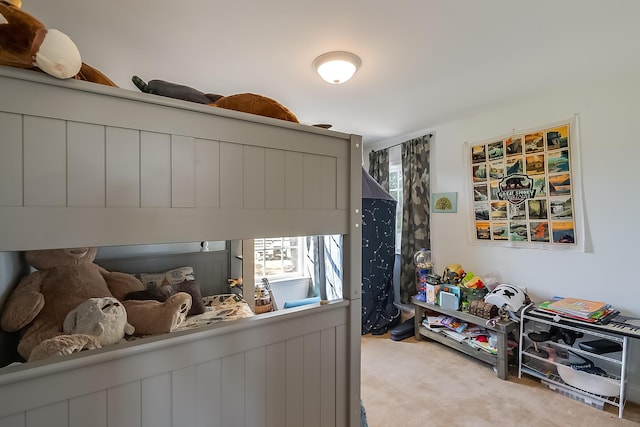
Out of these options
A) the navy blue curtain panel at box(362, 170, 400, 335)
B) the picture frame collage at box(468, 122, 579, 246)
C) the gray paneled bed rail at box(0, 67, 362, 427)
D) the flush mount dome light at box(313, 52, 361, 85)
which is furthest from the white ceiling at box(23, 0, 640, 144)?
the navy blue curtain panel at box(362, 170, 400, 335)

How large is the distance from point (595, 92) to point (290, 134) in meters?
2.69

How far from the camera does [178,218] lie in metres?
0.72

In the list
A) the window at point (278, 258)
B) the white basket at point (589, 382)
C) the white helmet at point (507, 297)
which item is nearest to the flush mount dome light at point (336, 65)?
the white helmet at point (507, 297)

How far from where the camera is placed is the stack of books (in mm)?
1978

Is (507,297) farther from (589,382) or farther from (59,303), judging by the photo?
(59,303)

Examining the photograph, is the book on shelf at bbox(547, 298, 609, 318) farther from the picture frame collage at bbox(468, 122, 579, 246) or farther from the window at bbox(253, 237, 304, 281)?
the window at bbox(253, 237, 304, 281)

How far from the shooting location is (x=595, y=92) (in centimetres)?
223

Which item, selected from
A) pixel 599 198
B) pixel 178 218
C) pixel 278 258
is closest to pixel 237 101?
pixel 178 218

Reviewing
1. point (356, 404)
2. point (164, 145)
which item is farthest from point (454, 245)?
point (164, 145)

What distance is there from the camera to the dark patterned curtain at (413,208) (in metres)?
3.45

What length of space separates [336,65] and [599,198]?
2250mm

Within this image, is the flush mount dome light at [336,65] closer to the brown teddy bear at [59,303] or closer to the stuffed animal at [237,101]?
the stuffed animal at [237,101]

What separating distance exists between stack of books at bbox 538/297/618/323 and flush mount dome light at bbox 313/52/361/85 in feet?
7.49

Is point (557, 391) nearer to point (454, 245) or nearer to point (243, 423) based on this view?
point (454, 245)
